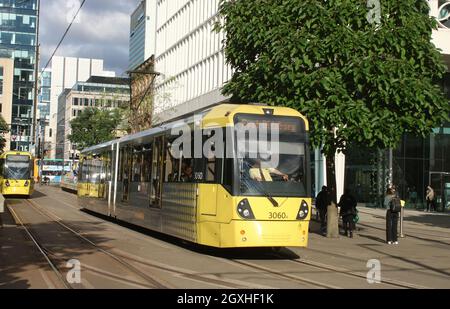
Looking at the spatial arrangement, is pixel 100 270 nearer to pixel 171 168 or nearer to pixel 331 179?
pixel 171 168

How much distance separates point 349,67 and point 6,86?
96.4m

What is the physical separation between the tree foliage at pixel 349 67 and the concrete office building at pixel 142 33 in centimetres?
5863

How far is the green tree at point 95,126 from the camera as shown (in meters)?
60.3

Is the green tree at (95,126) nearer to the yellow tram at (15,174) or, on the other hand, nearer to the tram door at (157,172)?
the yellow tram at (15,174)

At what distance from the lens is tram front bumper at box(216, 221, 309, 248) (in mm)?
11883

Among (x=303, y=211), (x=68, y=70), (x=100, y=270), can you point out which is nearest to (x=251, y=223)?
(x=303, y=211)

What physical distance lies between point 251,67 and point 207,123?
4780mm

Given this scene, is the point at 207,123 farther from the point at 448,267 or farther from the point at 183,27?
the point at 183,27

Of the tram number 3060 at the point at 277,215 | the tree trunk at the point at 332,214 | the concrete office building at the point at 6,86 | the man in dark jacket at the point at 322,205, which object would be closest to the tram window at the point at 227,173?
the tram number 3060 at the point at 277,215

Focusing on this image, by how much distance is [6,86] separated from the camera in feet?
338

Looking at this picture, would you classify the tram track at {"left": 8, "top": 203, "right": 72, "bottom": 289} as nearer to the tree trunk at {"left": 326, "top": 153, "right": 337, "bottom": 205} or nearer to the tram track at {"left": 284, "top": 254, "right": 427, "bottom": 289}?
the tram track at {"left": 284, "top": 254, "right": 427, "bottom": 289}

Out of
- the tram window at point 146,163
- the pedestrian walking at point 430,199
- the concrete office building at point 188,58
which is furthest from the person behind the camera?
the concrete office building at point 188,58

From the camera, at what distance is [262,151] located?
12469 millimetres

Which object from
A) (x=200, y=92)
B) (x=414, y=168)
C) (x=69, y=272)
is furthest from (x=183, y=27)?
(x=69, y=272)
